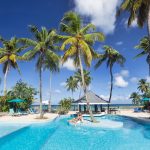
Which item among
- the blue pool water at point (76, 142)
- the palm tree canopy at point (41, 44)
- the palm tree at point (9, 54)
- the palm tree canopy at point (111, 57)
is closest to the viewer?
the blue pool water at point (76, 142)

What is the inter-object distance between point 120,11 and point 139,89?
43.2m

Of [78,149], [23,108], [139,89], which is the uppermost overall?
[139,89]

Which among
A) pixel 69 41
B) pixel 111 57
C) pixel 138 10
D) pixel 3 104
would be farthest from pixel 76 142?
pixel 111 57

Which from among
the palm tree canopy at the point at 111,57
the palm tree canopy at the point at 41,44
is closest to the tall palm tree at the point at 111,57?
the palm tree canopy at the point at 111,57

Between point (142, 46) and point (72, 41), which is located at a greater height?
point (142, 46)

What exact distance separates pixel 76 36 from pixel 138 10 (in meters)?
5.91

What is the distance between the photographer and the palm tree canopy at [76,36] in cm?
2106

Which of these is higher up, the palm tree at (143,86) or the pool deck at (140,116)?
the palm tree at (143,86)

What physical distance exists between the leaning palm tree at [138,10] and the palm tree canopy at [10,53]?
60.9ft

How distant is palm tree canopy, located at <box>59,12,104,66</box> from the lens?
21.1 meters

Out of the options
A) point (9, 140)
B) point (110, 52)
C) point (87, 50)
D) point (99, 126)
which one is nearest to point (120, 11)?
point (87, 50)

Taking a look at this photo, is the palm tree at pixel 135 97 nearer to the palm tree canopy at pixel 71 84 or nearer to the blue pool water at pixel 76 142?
the palm tree canopy at pixel 71 84

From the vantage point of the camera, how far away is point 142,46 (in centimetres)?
3042

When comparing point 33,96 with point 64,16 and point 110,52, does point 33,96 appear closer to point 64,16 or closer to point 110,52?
point 110,52
